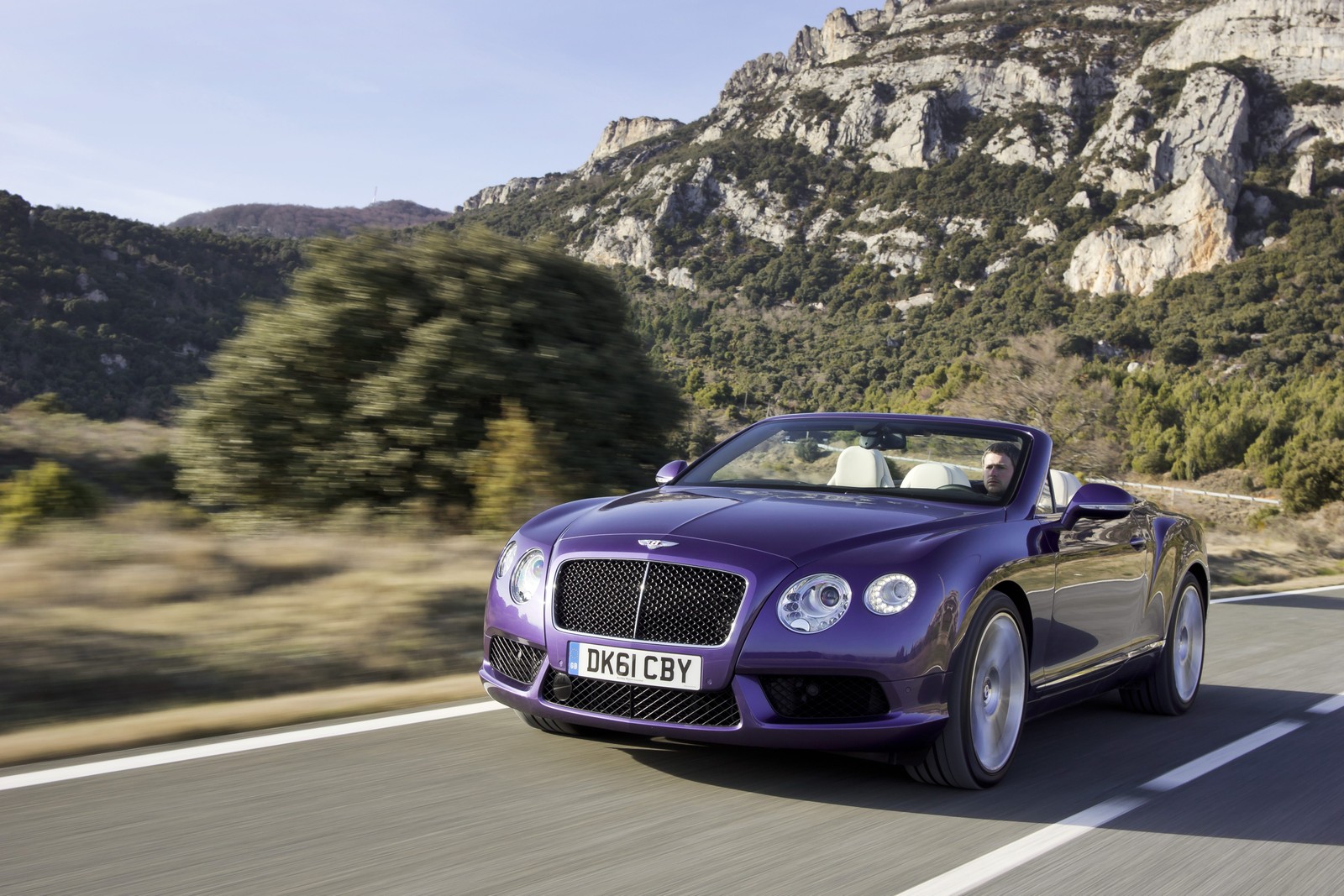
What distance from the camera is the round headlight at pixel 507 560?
190 inches

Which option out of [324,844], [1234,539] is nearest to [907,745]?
[324,844]

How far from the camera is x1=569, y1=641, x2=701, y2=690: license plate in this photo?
418 cm

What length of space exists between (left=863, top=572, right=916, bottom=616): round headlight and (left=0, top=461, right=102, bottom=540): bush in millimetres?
8861

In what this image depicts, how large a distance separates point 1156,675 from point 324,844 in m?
4.47

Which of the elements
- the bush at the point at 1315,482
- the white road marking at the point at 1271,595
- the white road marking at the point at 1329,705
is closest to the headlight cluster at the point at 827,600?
the white road marking at the point at 1329,705

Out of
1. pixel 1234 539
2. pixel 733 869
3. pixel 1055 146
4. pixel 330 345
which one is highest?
pixel 1055 146

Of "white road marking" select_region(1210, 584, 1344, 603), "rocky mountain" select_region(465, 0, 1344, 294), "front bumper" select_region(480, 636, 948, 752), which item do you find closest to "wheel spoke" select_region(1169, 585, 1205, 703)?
"front bumper" select_region(480, 636, 948, 752)

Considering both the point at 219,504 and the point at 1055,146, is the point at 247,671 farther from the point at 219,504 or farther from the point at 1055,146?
the point at 1055,146

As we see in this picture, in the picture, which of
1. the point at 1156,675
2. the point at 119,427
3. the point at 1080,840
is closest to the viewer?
the point at 1080,840

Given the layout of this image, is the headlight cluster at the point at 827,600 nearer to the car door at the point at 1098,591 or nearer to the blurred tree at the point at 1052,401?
the car door at the point at 1098,591

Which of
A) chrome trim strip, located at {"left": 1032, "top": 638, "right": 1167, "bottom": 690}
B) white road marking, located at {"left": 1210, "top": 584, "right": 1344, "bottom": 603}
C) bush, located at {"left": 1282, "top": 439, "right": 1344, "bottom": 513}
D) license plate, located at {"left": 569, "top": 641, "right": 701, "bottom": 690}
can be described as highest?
license plate, located at {"left": 569, "top": 641, "right": 701, "bottom": 690}

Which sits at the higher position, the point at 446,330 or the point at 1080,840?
the point at 446,330

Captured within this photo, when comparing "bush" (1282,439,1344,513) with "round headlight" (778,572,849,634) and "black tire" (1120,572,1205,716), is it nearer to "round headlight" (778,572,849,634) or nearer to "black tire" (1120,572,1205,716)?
"black tire" (1120,572,1205,716)

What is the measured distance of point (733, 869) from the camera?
3.61 meters
